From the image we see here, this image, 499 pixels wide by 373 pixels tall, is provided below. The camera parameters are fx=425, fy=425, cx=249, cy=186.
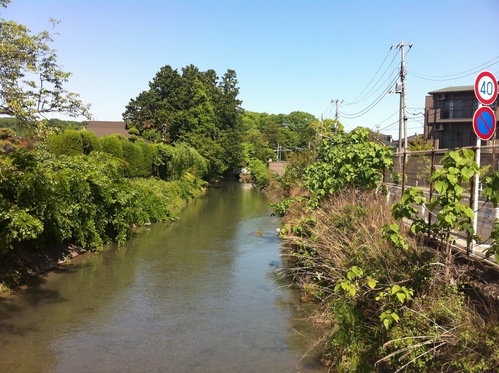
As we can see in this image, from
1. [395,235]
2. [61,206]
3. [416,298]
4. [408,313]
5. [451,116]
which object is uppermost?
[451,116]

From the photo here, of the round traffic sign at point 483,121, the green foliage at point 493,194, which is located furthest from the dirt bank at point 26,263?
the round traffic sign at point 483,121

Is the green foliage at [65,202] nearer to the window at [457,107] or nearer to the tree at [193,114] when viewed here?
the tree at [193,114]

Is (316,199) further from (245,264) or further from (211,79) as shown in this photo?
(211,79)

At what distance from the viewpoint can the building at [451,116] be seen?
38.6 meters

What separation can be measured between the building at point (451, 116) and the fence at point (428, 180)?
94.9 feet

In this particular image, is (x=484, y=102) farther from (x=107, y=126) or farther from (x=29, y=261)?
(x=107, y=126)

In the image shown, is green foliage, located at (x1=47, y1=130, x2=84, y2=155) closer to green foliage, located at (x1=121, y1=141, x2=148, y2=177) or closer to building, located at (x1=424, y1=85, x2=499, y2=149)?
green foliage, located at (x1=121, y1=141, x2=148, y2=177)

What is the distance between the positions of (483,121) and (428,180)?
3.95ft

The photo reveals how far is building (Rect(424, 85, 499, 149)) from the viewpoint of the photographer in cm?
3859

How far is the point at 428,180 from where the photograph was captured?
20.9ft

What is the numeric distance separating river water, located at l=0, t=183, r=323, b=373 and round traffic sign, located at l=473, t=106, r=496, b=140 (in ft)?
13.3

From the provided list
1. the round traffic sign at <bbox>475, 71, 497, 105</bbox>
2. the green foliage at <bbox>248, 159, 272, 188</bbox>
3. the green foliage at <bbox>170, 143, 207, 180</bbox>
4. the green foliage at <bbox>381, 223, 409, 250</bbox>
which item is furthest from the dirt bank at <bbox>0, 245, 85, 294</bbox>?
the green foliage at <bbox>248, 159, 272, 188</bbox>

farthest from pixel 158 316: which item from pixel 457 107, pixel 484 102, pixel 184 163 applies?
pixel 457 107

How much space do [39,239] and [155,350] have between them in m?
5.45
